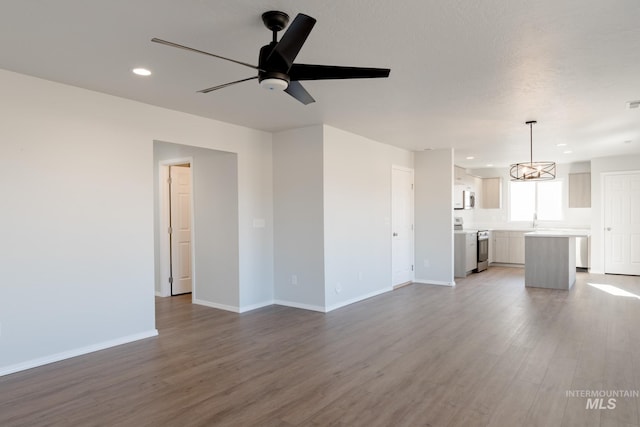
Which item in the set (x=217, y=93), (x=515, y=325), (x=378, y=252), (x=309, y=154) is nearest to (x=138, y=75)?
(x=217, y=93)

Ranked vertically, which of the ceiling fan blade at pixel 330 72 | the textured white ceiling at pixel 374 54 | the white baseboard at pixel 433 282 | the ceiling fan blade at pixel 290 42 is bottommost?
the white baseboard at pixel 433 282

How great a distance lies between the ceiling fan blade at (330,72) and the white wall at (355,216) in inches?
110

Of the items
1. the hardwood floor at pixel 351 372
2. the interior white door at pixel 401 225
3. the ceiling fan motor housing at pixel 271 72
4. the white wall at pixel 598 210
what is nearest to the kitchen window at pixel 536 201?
the white wall at pixel 598 210

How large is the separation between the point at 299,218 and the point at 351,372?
8.10ft

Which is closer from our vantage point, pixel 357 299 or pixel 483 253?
pixel 357 299

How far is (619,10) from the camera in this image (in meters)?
2.20

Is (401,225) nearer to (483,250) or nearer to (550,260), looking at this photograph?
(550,260)

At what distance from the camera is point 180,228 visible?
20.6 feet

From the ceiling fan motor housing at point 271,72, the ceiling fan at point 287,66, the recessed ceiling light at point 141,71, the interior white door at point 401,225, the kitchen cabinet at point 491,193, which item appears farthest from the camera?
the kitchen cabinet at point 491,193

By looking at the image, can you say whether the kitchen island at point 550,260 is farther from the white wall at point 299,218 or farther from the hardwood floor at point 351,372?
the white wall at point 299,218

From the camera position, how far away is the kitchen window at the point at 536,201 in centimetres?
921

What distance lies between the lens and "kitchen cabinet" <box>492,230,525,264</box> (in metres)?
9.25

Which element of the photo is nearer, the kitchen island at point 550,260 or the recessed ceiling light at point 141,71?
the recessed ceiling light at point 141,71

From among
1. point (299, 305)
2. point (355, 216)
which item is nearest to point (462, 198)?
point (355, 216)
